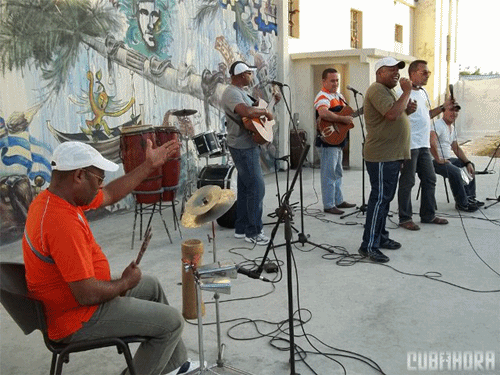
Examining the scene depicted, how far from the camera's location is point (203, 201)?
299 centimetres

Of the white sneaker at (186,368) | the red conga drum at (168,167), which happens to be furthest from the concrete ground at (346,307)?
the red conga drum at (168,167)

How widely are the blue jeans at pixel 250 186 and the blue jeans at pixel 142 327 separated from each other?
296 cm

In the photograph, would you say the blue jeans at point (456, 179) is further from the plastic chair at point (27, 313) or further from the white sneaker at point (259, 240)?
the plastic chair at point (27, 313)

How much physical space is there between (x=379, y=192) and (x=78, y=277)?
326cm

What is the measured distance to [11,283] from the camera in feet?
7.57

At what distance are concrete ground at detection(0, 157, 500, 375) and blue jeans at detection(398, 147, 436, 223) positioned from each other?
0.21 m

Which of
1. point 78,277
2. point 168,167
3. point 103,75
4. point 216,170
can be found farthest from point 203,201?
point 103,75

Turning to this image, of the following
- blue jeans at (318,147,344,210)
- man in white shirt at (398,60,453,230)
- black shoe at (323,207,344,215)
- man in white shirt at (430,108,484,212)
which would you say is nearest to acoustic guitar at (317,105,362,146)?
blue jeans at (318,147,344,210)

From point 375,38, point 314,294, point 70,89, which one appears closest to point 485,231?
point 314,294

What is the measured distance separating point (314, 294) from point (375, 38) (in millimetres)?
13915

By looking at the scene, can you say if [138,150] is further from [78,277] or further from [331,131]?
[78,277]

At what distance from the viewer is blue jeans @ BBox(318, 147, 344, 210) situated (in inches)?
268

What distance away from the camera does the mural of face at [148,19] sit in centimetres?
768

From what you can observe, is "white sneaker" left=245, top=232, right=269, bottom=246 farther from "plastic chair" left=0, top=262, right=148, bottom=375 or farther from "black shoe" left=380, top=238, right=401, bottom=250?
"plastic chair" left=0, top=262, right=148, bottom=375
